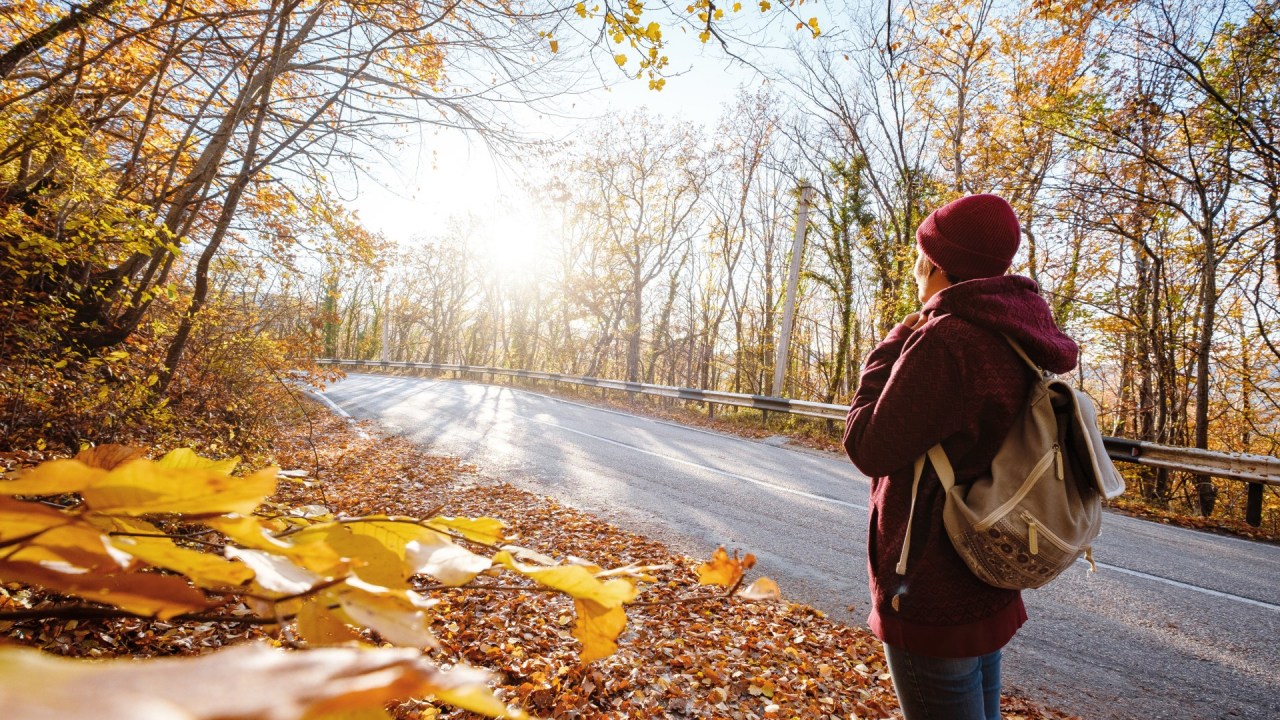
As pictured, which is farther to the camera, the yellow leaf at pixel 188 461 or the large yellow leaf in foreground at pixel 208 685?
the yellow leaf at pixel 188 461

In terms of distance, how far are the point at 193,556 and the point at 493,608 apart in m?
3.82

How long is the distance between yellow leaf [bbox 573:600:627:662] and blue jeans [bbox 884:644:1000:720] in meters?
1.29

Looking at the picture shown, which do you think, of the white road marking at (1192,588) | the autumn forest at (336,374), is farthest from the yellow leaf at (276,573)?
the white road marking at (1192,588)

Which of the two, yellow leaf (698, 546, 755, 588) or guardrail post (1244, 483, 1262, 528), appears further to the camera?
guardrail post (1244, 483, 1262, 528)

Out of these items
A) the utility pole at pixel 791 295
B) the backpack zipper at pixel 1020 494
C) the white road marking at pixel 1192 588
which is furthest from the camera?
the utility pole at pixel 791 295

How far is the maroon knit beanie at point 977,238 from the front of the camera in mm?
1768

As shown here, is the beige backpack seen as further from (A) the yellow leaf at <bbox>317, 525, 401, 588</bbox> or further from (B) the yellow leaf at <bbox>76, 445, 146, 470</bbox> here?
(B) the yellow leaf at <bbox>76, 445, 146, 470</bbox>

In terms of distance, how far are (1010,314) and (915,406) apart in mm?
374

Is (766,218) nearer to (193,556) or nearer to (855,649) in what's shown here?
(855,649)

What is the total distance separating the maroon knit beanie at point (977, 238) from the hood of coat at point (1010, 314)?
0.11m

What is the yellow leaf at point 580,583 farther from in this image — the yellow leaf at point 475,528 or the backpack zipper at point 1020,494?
the backpack zipper at point 1020,494

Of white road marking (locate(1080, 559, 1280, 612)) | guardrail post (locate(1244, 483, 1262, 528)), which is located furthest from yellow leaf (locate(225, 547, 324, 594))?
guardrail post (locate(1244, 483, 1262, 528))

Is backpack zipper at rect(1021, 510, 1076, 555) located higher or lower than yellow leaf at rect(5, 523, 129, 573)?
lower

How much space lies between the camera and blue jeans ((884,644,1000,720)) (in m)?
1.62
